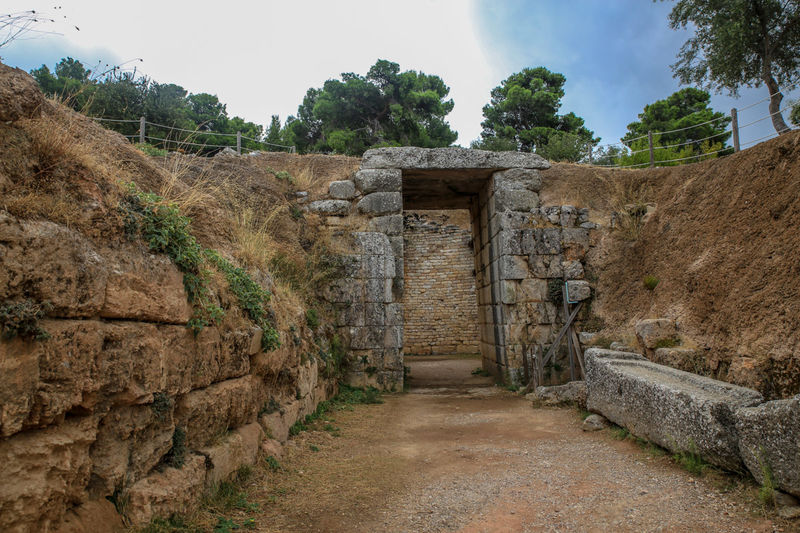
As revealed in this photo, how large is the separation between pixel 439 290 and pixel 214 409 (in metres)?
14.4

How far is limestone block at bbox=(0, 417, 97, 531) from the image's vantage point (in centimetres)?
202

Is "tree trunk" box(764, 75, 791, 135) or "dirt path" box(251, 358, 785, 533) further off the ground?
"tree trunk" box(764, 75, 791, 135)

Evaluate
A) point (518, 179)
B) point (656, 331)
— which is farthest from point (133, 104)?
point (656, 331)

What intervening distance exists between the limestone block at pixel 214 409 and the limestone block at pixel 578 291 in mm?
6274

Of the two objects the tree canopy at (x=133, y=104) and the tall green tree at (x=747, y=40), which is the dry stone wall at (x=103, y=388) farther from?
the tall green tree at (x=747, y=40)

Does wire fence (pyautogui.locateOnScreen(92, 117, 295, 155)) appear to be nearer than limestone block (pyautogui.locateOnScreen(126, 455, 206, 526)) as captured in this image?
No

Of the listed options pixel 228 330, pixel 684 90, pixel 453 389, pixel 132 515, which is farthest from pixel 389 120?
pixel 132 515

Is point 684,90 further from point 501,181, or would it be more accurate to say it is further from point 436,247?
point 501,181

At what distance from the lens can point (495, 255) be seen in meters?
9.73

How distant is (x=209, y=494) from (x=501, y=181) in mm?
7524

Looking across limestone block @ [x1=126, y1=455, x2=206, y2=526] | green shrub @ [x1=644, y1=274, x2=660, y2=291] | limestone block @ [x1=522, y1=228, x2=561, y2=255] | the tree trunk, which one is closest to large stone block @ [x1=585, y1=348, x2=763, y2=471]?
green shrub @ [x1=644, y1=274, x2=660, y2=291]

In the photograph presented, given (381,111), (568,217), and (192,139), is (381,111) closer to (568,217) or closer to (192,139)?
→ (192,139)

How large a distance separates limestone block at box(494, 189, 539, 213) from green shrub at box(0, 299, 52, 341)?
7994 millimetres

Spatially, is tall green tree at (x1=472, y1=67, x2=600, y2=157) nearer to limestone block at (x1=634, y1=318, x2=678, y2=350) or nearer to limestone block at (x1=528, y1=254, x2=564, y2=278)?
limestone block at (x1=528, y1=254, x2=564, y2=278)
